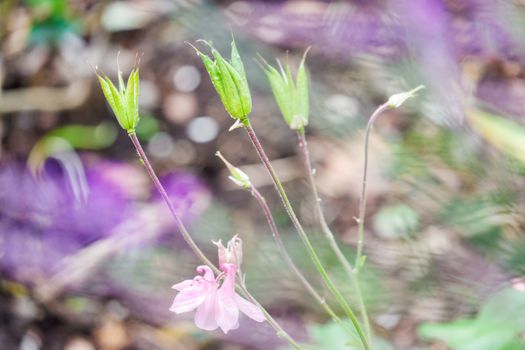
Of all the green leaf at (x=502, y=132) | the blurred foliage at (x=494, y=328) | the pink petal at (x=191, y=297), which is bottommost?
the blurred foliage at (x=494, y=328)

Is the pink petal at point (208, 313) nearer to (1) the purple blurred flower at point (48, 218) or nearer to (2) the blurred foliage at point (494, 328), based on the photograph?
(2) the blurred foliage at point (494, 328)

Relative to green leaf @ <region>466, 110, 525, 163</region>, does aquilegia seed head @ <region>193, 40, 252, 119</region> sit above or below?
above

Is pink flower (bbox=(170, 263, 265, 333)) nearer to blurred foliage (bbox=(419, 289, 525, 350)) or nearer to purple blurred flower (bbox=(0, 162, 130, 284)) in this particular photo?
blurred foliage (bbox=(419, 289, 525, 350))

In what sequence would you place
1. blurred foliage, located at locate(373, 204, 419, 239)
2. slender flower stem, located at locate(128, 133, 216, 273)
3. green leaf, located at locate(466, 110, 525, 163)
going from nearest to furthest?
1. slender flower stem, located at locate(128, 133, 216, 273)
2. green leaf, located at locate(466, 110, 525, 163)
3. blurred foliage, located at locate(373, 204, 419, 239)

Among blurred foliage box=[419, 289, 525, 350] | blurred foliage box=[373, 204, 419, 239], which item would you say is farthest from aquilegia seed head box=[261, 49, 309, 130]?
blurred foliage box=[373, 204, 419, 239]

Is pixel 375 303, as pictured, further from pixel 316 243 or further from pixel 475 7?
pixel 475 7

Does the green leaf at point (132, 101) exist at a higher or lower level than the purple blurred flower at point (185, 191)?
higher

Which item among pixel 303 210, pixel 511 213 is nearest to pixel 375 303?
pixel 511 213

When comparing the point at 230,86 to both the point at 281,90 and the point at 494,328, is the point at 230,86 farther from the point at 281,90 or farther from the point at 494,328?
the point at 494,328

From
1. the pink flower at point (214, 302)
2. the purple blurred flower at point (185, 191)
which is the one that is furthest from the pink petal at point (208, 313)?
the purple blurred flower at point (185, 191)
